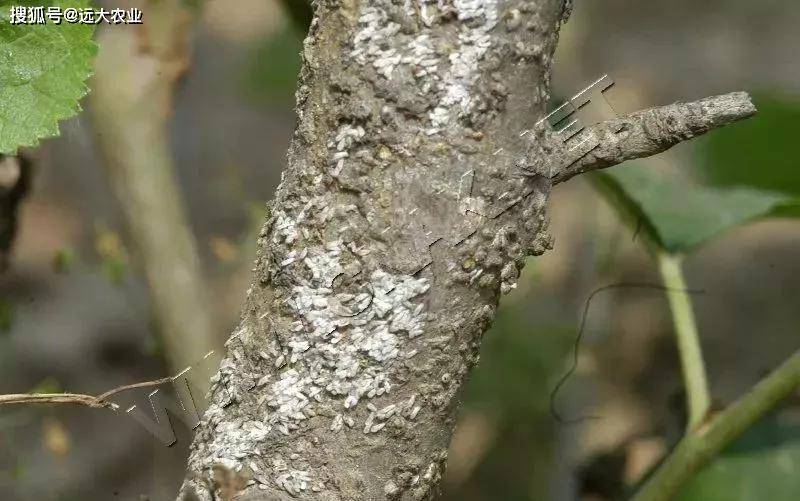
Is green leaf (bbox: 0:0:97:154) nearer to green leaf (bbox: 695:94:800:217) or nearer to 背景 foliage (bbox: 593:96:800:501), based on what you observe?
背景 foliage (bbox: 593:96:800:501)

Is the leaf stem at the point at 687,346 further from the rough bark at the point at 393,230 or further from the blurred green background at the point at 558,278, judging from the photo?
the rough bark at the point at 393,230

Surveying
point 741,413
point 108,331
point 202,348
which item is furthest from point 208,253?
point 741,413

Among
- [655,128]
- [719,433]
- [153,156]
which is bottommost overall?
[719,433]

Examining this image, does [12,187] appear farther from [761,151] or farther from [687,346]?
[761,151]

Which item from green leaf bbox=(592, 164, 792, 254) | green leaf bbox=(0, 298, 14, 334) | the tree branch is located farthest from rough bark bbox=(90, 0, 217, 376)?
the tree branch

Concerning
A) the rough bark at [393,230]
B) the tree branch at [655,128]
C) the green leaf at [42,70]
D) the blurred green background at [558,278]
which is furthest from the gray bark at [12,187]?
the tree branch at [655,128]

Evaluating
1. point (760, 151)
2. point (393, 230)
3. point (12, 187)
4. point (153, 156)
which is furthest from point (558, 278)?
point (393, 230)
